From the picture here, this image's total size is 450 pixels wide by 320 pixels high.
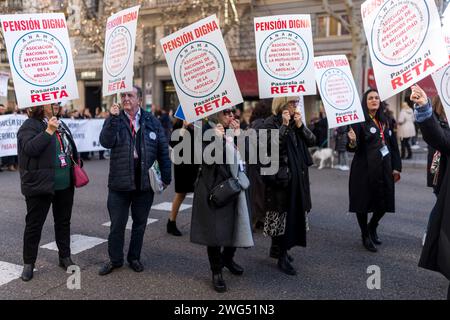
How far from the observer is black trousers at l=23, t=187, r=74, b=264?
419cm

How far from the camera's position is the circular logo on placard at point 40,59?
155 inches

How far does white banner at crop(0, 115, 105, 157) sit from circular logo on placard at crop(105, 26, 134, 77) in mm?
9108

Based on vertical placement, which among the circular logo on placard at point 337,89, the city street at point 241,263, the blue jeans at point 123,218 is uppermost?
Result: the circular logo on placard at point 337,89

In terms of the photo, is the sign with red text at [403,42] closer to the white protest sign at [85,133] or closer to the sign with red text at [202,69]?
the sign with red text at [202,69]

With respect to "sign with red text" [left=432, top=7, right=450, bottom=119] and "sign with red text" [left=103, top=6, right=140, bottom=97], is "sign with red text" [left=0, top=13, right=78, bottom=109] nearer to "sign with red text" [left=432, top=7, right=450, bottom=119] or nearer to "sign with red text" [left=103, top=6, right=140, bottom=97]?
"sign with red text" [left=103, top=6, right=140, bottom=97]

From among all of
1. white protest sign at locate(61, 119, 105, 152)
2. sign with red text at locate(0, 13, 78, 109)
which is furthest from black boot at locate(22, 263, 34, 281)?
white protest sign at locate(61, 119, 105, 152)

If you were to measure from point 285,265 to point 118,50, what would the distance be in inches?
109

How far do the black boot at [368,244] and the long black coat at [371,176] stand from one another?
1.18ft

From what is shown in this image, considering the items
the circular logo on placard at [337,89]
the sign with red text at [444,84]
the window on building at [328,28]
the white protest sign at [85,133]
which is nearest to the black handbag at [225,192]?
the sign with red text at [444,84]

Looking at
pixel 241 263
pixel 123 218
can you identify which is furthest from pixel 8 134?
pixel 241 263

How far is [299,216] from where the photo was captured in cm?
456

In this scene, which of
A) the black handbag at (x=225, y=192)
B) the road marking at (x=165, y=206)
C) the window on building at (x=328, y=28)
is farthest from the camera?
the window on building at (x=328, y=28)

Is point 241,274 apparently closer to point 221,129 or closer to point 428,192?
point 221,129
